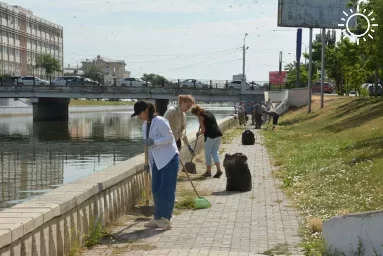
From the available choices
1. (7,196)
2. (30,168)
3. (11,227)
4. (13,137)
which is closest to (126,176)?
(11,227)

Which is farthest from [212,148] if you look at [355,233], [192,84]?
[192,84]

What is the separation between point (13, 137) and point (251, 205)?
41770mm

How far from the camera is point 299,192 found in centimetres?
1192

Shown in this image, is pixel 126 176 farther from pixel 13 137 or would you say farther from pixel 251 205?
pixel 13 137

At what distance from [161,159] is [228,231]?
→ 114 cm

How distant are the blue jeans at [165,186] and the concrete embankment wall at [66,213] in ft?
1.92

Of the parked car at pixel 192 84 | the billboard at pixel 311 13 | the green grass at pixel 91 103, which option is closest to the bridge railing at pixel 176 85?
the parked car at pixel 192 84

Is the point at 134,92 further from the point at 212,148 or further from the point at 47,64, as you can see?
the point at 47,64

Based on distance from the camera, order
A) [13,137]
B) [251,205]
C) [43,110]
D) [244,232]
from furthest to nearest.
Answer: [43,110], [13,137], [251,205], [244,232]

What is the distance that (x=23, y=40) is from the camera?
127562 millimetres

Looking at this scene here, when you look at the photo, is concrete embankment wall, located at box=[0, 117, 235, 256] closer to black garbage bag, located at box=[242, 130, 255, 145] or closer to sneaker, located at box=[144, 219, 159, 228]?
sneaker, located at box=[144, 219, 159, 228]

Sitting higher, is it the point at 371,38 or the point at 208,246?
the point at 371,38

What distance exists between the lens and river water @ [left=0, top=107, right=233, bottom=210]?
78.8 feet

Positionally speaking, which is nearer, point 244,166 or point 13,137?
point 244,166
